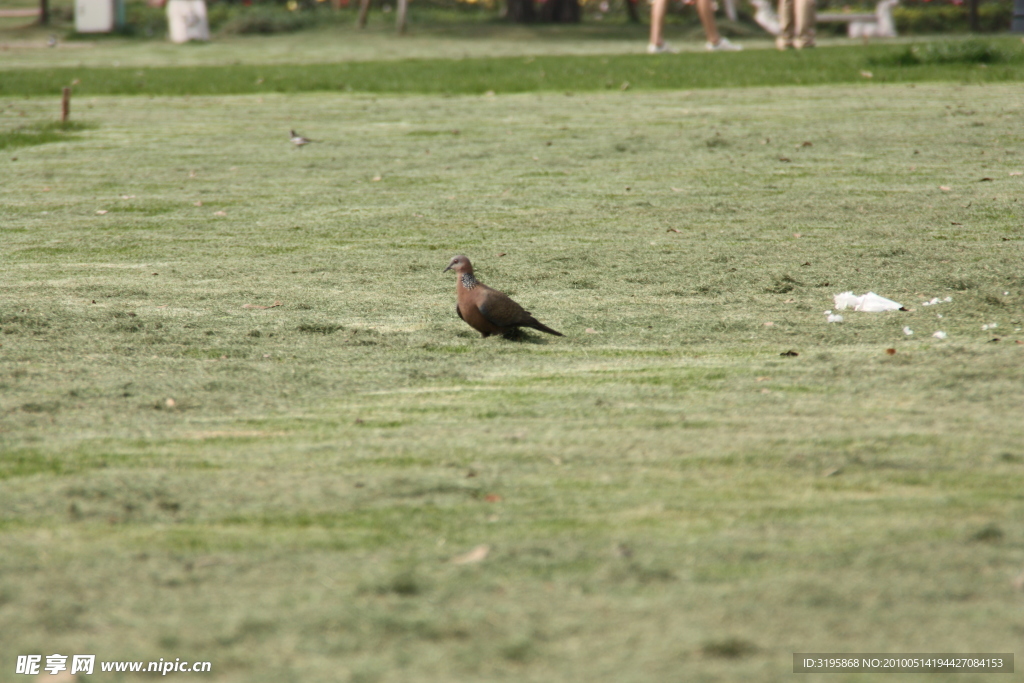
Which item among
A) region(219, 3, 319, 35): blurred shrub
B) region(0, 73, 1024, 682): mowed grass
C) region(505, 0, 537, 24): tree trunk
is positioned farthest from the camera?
region(505, 0, 537, 24): tree trunk

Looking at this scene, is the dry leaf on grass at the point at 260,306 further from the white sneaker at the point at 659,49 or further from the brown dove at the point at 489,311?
the white sneaker at the point at 659,49

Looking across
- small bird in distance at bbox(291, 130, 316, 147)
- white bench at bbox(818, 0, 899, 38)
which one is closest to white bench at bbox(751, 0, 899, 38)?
white bench at bbox(818, 0, 899, 38)

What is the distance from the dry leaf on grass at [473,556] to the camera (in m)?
2.72

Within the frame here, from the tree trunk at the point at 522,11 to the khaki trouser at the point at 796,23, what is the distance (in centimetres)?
1130

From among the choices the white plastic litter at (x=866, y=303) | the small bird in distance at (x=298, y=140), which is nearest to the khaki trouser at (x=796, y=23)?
the small bird in distance at (x=298, y=140)

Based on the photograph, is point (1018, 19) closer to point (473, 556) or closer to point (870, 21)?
point (870, 21)

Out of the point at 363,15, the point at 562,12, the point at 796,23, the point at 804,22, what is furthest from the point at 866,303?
the point at 562,12

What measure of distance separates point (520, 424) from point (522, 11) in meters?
24.1

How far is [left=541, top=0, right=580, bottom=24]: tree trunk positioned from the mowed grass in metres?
18.8

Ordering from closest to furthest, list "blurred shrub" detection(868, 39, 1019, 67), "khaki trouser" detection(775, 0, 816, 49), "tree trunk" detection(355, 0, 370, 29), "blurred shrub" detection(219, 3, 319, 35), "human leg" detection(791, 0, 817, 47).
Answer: "blurred shrub" detection(868, 39, 1019, 67) < "human leg" detection(791, 0, 817, 47) < "khaki trouser" detection(775, 0, 816, 49) < "tree trunk" detection(355, 0, 370, 29) < "blurred shrub" detection(219, 3, 319, 35)

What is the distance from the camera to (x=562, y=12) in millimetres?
26172

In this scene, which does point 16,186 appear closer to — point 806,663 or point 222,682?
point 222,682

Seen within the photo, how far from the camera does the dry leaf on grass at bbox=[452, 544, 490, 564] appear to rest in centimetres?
272

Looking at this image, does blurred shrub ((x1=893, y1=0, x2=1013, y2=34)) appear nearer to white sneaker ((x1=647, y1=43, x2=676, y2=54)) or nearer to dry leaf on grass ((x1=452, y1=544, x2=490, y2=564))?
white sneaker ((x1=647, y1=43, x2=676, y2=54))
